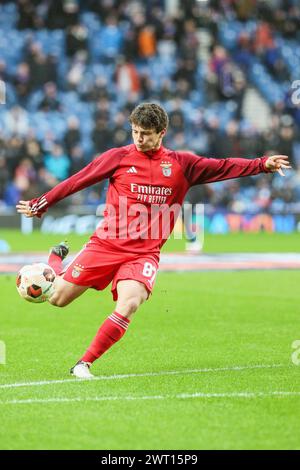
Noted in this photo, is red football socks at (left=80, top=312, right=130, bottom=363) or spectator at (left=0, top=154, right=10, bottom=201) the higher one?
spectator at (left=0, top=154, right=10, bottom=201)

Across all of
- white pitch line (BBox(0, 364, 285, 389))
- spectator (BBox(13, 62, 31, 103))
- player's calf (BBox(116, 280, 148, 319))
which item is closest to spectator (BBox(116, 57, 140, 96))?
spectator (BBox(13, 62, 31, 103))

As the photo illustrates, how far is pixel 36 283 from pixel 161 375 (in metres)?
1.19

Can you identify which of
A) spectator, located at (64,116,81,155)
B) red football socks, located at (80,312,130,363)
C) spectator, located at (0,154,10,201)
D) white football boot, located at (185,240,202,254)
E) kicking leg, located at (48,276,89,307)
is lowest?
red football socks, located at (80,312,130,363)

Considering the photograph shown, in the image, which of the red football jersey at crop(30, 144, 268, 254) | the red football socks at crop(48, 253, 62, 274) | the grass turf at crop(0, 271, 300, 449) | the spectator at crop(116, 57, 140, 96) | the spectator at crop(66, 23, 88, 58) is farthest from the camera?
the spectator at crop(66, 23, 88, 58)

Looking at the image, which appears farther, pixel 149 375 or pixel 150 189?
pixel 150 189

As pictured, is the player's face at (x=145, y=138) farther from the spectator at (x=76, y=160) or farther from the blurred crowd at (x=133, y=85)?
the spectator at (x=76, y=160)

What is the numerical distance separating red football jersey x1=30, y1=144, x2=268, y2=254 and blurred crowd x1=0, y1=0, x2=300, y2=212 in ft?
52.9

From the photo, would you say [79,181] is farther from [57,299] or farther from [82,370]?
[82,370]

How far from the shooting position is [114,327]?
7945mm

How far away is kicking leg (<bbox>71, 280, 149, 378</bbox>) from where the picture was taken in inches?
313

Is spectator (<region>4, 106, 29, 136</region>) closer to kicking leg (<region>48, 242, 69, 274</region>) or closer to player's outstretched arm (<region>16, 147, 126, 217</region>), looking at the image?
kicking leg (<region>48, 242, 69, 274</region>)

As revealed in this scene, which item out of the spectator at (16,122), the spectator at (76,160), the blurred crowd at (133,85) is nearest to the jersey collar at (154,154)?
the blurred crowd at (133,85)

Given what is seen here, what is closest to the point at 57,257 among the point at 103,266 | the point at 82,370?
the point at 103,266

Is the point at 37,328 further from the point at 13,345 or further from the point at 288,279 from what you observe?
the point at 288,279
